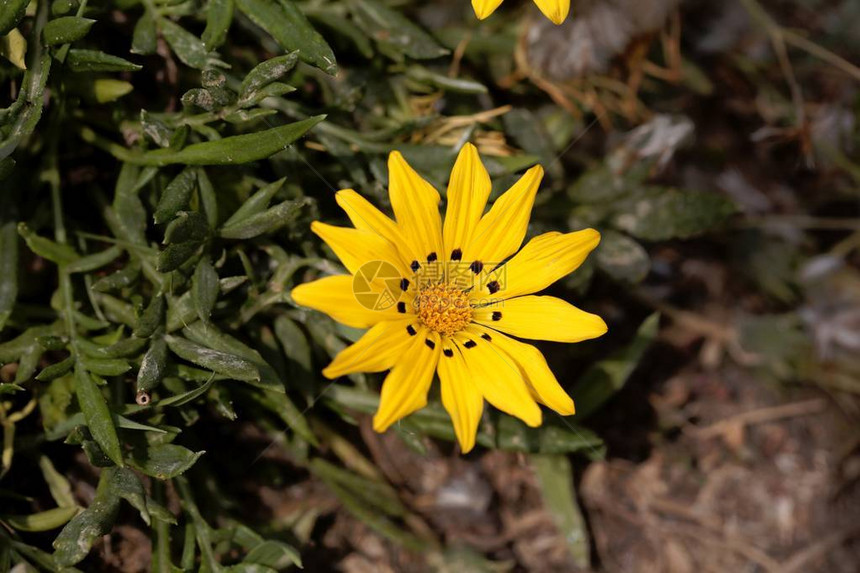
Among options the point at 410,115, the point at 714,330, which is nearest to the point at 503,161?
the point at 410,115

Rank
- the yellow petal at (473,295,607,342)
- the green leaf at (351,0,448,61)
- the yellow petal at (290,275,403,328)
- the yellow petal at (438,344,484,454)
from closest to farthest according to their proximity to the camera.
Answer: the yellow petal at (290,275,403,328), the yellow petal at (438,344,484,454), the yellow petal at (473,295,607,342), the green leaf at (351,0,448,61)

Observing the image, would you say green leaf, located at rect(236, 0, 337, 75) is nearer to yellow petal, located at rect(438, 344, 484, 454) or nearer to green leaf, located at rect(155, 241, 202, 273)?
green leaf, located at rect(155, 241, 202, 273)

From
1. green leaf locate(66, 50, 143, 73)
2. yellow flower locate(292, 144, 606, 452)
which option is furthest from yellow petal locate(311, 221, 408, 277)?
green leaf locate(66, 50, 143, 73)

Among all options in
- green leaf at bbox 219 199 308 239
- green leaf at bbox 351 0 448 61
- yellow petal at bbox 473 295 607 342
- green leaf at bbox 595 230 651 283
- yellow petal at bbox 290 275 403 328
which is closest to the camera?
yellow petal at bbox 290 275 403 328

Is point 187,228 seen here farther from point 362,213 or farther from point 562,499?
point 562,499

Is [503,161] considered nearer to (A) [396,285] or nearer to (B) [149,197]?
(A) [396,285]

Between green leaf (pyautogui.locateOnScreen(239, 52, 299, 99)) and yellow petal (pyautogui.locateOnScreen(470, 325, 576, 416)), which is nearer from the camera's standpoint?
yellow petal (pyautogui.locateOnScreen(470, 325, 576, 416))
